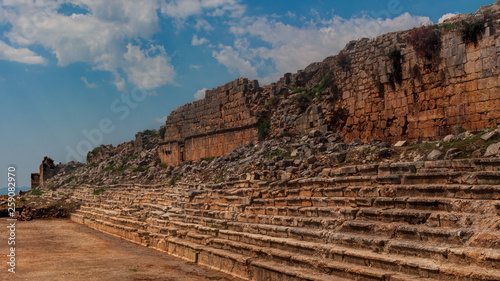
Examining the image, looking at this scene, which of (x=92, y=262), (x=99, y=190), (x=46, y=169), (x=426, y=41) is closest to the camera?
(x=92, y=262)

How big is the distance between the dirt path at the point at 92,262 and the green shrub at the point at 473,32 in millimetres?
7551

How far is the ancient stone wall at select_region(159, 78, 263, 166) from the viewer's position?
61.0 feet

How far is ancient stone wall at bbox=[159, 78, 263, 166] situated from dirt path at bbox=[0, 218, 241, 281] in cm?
755

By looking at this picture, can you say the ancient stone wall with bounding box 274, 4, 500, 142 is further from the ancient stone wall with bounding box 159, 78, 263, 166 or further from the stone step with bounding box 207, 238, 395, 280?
the stone step with bounding box 207, 238, 395, 280

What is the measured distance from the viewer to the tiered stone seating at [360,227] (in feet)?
15.9

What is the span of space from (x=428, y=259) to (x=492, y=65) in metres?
6.31

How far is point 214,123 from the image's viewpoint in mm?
20781

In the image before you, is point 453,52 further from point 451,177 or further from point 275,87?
point 275,87

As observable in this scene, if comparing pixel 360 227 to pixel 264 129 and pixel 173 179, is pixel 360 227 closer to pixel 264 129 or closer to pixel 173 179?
pixel 264 129

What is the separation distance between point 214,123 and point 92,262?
41.1 ft

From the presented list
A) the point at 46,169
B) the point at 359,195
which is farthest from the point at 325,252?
the point at 46,169

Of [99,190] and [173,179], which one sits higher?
[173,179]

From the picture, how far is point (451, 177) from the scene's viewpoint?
6.20 metres

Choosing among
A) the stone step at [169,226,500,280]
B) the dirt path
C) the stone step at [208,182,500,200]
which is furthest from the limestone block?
the dirt path
